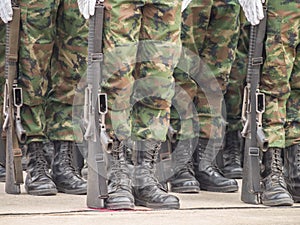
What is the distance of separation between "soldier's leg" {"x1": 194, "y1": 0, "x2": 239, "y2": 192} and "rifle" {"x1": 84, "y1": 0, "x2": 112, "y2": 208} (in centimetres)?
123

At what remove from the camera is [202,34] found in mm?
5988

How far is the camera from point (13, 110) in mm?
5465

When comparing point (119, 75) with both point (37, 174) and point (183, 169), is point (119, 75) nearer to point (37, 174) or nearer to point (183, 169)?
point (37, 174)

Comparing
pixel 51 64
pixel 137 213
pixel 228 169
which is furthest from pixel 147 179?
pixel 228 169

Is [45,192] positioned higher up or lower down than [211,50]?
lower down

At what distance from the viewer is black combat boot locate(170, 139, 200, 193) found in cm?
582

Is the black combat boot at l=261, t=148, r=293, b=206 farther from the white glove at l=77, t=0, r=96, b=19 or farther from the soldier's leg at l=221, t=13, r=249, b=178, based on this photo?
the white glove at l=77, t=0, r=96, b=19

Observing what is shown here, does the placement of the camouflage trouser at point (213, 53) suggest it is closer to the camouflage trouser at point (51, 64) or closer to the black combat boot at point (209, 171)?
the black combat boot at point (209, 171)

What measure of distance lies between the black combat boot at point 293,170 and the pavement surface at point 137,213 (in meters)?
0.07

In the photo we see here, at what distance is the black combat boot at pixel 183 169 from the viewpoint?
229 inches

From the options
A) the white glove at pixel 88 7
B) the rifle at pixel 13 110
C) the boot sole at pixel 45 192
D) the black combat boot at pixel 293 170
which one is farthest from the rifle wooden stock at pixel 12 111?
the black combat boot at pixel 293 170

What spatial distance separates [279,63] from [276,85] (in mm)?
115

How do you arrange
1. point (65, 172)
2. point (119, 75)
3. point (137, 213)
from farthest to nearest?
point (65, 172) < point (119, 75) < point (137, 213)

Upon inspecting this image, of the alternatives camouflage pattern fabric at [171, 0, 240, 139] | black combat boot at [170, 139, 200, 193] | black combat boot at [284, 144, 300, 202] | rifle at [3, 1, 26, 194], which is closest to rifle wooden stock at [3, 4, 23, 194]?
rifle at [3, 1, 26, 194]
